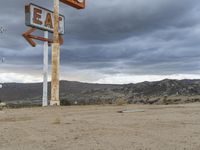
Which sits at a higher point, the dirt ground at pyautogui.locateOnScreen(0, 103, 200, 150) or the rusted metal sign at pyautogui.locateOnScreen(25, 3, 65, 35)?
the rusted metal sign at pyautogui.locateOnScreen(25, 3, 65, 35)

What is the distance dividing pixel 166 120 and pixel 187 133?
413cm

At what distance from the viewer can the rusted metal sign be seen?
108 ft

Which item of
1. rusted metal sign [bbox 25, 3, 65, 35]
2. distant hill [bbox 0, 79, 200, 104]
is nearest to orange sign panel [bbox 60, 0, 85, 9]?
rusted metal sign [bbox 25, 3, 65, 35]

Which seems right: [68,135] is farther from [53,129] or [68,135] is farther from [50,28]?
[50,28]

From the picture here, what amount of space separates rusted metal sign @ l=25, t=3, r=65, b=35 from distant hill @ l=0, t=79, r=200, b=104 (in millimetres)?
7936

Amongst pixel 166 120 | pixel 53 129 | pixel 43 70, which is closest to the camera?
pixel 53 129

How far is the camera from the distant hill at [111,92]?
48438 millimetres

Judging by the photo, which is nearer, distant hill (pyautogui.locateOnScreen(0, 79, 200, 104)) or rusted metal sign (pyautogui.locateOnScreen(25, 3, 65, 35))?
rusted metal sign (pyautogui.locateOnScreen(25, 3, 65, 35))

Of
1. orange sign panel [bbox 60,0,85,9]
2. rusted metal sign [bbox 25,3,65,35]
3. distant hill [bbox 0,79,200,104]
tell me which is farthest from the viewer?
distant hill [bbox 0,79,200,104]

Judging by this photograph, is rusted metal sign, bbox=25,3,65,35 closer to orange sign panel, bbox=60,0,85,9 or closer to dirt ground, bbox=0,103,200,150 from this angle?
orange sign panel, bbox=60,0,85,9

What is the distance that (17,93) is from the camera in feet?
334

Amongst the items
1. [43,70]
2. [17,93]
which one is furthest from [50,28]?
[17,93]

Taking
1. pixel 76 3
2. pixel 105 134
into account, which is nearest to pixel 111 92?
pixel 76 3

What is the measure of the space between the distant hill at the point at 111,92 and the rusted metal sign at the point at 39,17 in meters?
7.94
